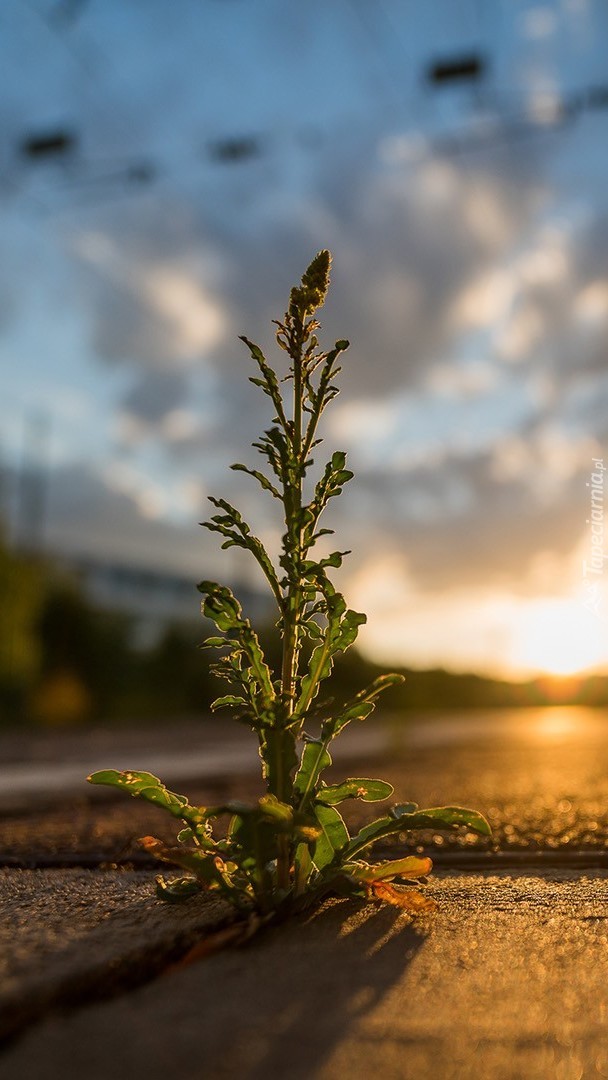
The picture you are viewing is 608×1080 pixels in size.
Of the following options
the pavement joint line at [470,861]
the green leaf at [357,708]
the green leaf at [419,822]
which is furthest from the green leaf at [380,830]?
the pavement joint line at [470,861]

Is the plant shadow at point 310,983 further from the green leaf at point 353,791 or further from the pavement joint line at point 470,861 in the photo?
the pavement joint line at point 470,861

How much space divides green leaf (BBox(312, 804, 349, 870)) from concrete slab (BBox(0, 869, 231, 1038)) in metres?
0.38

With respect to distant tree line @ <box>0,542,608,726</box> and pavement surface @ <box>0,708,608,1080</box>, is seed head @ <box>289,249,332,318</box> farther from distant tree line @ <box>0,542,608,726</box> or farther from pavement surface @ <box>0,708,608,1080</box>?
distant tree line @ <box>0,542,608,726</box>

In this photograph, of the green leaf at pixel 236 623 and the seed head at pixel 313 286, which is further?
the seed head at pixel 313 286

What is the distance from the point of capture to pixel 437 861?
5137mm

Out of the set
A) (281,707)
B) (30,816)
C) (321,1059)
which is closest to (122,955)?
(321,1059)

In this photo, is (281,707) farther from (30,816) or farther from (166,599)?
(166,599)

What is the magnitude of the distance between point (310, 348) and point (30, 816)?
5.40m

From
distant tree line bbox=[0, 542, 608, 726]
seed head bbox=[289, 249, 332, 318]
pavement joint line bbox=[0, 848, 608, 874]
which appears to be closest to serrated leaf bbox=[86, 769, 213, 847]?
pavement joint line bbox=[0, 848, 608, 874]

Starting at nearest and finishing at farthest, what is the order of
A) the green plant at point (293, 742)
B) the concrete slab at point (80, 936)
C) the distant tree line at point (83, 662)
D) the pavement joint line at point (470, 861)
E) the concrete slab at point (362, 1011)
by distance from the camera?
1. the concrete slab at point (362, 1011)
2. the concrete slab at point (80, 936)
3. the green plant at point (293, 742)
4. the pavement joint line at point (470, 861)
5. the distant tree line at point (83, 662)

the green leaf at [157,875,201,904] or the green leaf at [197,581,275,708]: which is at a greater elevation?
the green leaf at [197,581,275,708]

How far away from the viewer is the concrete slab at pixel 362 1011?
7.27 ft

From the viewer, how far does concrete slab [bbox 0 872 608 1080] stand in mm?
2215

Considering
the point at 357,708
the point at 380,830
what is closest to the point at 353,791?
the point at 380,830
